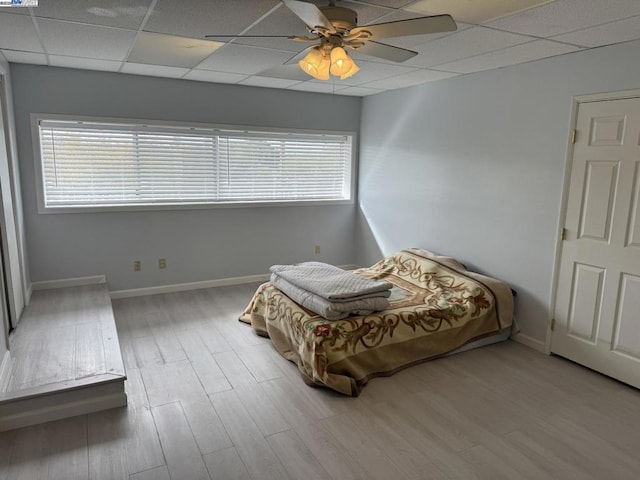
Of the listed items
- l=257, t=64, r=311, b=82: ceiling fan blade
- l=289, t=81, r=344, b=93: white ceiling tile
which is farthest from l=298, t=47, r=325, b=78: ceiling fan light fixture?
l=289, t=81, r=344, b=93: white ceiling tile

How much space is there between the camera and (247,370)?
10.6 feet

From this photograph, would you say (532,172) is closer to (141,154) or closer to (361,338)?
(361,338)

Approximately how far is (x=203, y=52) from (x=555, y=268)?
3.24 meters

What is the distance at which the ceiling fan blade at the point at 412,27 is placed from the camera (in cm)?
199

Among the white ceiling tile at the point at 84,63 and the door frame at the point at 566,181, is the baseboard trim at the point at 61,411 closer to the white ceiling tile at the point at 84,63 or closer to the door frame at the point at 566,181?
the white ceiling tile at the point at 84,63

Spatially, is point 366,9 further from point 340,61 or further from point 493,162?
point 493,162

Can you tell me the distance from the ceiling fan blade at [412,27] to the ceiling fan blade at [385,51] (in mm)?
211

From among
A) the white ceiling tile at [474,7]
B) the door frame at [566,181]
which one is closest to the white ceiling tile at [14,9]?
the white ceiling tile at [474,7]

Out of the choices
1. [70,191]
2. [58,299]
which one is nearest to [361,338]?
[58,299]

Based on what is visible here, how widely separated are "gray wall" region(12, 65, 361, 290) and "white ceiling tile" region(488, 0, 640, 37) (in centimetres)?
302

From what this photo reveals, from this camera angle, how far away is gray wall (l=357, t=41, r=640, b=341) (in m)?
3.41

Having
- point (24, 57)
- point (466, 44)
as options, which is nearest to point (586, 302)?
point (466, 44)

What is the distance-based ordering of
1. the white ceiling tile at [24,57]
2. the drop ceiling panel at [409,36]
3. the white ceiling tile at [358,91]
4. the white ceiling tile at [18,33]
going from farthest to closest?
the white ceiling tile at [358,91]
the white ceiling tile at [24,57]
the white ceiling tile at [18,33]
the drop ceiling panel at [409,36]

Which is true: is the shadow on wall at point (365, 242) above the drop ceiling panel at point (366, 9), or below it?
below
